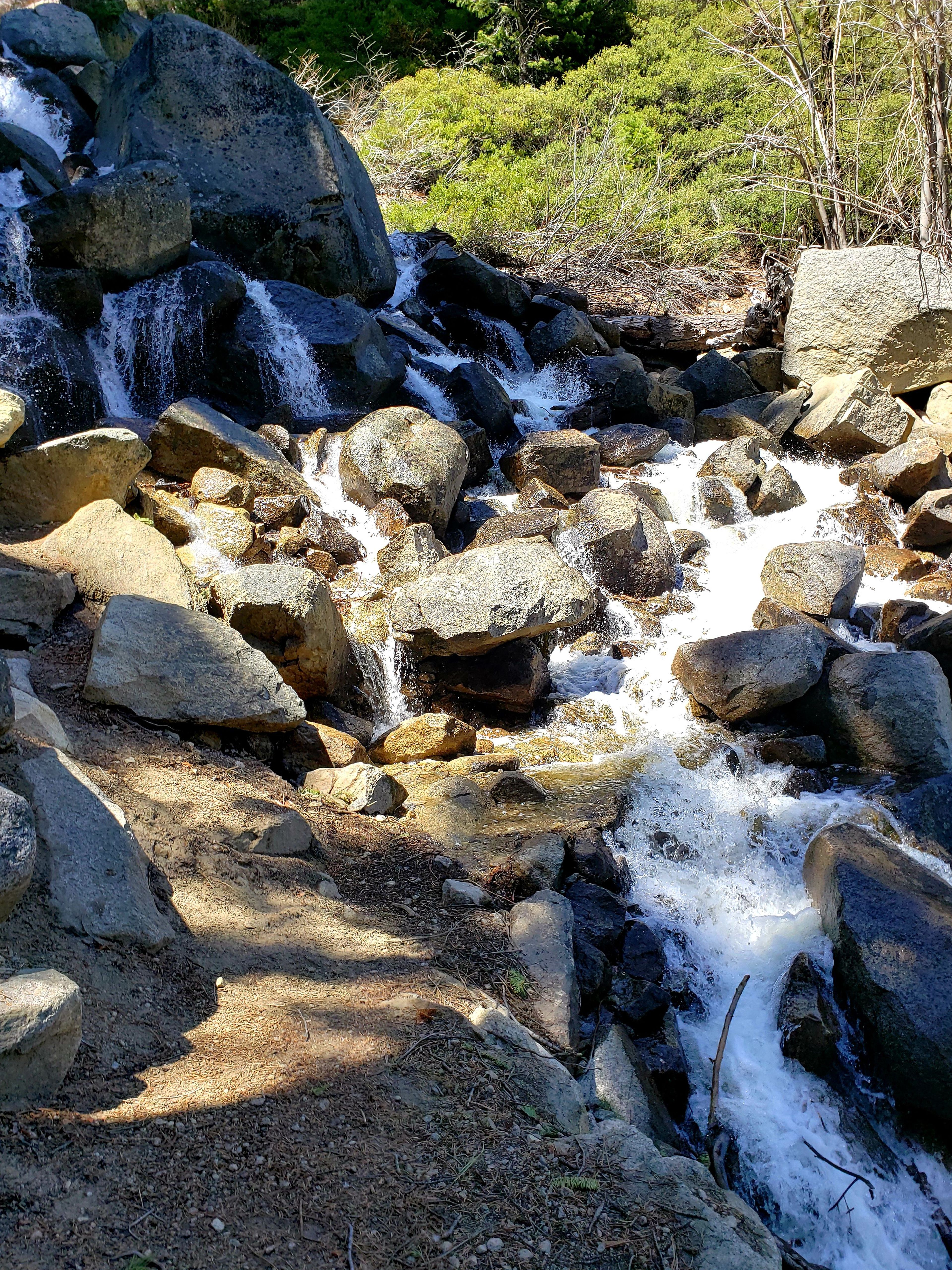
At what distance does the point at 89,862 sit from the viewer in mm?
2764

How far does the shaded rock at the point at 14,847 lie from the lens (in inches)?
84.1

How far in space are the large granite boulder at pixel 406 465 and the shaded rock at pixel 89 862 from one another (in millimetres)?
4626

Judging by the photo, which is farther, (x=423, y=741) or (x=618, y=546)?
(x=618, y=546)

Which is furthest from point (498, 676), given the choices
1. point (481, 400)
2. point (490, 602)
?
point (481, 400)

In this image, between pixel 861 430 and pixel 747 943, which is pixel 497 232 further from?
pixel 747 943

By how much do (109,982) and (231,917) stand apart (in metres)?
0.68

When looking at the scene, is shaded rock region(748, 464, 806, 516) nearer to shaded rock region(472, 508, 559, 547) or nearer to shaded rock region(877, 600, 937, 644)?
shaded rock region(877, 600, 937, 644)

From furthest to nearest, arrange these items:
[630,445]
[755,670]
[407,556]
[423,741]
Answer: [630,445], [407,556], [755,670], [423,741]

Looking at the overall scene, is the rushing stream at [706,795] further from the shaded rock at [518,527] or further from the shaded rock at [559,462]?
the shaded rock at [518,527]

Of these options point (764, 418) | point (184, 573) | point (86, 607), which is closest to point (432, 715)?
point (184, 573)

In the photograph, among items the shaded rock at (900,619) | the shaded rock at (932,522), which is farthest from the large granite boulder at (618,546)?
the shaded rock at (932,522)

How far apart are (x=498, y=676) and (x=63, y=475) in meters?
2.94

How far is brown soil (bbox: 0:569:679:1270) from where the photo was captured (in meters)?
1.87

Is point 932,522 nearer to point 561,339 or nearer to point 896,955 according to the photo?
point 561,339
